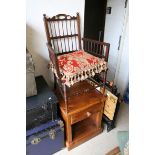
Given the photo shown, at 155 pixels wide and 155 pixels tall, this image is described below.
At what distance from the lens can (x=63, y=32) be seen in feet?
5.14

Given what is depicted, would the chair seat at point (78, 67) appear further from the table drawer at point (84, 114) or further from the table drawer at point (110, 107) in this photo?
the table drawer at point (110, 107)

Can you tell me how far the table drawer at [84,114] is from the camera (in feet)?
4.50

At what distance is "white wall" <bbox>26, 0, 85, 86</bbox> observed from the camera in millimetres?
1322

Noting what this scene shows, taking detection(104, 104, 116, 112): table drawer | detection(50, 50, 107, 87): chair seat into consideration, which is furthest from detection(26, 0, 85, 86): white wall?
detection(104, 104, 116, 112): table drawer

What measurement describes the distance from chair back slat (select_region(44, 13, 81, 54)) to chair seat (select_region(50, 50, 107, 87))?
8.6 inches

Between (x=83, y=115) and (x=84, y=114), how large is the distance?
0.01 meters

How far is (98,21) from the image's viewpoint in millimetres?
2342

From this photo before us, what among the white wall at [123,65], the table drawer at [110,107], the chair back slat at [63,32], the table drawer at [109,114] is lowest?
the table drawer at [109,114]

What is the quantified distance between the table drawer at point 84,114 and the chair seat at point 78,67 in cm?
32

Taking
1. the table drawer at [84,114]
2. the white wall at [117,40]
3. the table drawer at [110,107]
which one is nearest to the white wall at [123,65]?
the white wall at [117,40]

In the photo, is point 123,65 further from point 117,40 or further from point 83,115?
point 83,115

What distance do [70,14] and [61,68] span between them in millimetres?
620

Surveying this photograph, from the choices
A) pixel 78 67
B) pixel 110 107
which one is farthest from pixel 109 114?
pixel 78 67
